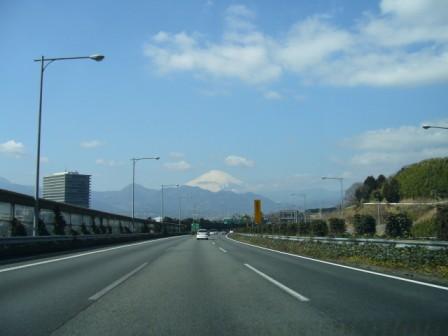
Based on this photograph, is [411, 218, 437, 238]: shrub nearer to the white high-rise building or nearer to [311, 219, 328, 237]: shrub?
[311, 219, 328, 237]: shrub

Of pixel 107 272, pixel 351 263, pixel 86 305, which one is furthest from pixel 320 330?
pixel 351 263

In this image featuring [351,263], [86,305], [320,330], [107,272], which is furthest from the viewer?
[351,263]

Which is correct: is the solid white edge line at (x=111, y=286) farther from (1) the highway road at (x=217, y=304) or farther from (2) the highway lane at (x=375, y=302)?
(2) the highway lane at (x=375, y=302)

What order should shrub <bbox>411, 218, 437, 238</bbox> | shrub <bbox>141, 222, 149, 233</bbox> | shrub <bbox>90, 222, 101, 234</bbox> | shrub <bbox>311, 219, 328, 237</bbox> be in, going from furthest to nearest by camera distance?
1. shrub <bbox>141, 222, 149, 233</bbox>
2. shrub <bbox>411, 218, 437, 238</bbox>
3. shrub <bbox>90, 222, 101, 234</bbox>
4. shrub <bbox>311, 219, 328, 237</bbox>

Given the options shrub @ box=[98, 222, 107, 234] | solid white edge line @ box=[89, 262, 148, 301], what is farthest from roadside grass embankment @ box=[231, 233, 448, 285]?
shrub @ box=[98, 222, 107, 234]

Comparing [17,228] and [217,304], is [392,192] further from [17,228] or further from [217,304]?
[217,304]

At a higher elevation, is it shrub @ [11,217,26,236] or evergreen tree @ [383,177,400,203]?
evergreen tree @ [383,177,400,203]

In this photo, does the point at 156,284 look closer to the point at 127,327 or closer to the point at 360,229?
the point at 127,327

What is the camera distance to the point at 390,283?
527 inches

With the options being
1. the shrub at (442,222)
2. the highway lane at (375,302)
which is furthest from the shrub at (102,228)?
the highway lane at (375,302)

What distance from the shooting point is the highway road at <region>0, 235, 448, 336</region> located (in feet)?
26.1

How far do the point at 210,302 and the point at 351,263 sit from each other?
11.7 metres

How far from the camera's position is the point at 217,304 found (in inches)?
401

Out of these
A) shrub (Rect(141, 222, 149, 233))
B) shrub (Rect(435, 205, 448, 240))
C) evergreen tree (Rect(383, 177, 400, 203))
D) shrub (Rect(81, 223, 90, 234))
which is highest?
evergreen tree (Rect(383, 177, 400, 203))
